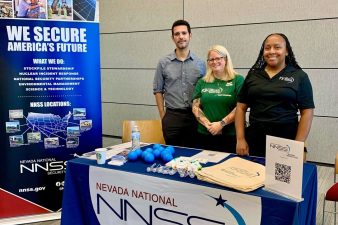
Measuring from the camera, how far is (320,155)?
11.8 feet

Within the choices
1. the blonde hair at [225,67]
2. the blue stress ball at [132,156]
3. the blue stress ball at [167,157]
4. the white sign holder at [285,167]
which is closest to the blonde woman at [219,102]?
the blonde hair at [225,67]

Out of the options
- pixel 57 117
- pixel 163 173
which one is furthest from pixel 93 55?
pixel 163 173

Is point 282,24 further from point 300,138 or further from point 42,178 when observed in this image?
point 42,178

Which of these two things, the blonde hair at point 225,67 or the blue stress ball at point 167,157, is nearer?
the blue stress ball at point 167,157

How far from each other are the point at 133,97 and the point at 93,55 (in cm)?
213

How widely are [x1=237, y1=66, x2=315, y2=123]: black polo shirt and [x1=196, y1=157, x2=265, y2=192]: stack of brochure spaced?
40cm

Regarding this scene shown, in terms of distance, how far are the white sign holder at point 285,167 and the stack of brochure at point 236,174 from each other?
0.09 metres

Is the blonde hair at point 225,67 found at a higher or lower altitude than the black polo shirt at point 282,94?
higher

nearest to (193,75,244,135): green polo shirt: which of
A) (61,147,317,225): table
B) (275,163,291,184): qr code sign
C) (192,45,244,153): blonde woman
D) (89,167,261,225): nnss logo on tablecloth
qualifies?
(192,45,244,153): blonde woman

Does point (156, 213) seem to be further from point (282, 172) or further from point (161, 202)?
point (282, 172)

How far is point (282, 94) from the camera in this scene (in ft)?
6.52

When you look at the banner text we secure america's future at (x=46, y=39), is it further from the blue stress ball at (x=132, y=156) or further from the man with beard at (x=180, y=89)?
the blue stress ball at (x=132, y=156)

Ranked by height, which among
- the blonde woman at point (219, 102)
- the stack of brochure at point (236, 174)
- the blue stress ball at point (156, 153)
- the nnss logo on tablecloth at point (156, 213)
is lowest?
the nnss logo on tablecloth at point (156, 213)

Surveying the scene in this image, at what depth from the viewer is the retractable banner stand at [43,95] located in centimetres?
239
